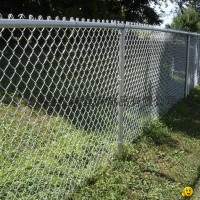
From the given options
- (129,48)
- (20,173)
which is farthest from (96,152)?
(129,48)

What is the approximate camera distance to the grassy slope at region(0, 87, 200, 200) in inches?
125

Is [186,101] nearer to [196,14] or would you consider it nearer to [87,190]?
[87,190]

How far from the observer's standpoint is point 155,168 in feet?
13.0

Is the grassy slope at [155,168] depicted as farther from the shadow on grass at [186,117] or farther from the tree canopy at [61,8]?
the tree canopy at [61,8]

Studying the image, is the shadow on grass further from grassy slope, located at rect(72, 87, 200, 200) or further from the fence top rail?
the fence top rail

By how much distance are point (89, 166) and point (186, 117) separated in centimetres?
315

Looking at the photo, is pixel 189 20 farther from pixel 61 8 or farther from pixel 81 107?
pixel 81 107

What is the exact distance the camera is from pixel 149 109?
5.33 meters

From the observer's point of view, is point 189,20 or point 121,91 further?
point 189,20

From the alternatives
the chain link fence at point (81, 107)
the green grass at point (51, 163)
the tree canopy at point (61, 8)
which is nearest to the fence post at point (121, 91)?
the chain link fence at point (81, 107)

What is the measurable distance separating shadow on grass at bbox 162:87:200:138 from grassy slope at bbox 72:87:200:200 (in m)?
0.02

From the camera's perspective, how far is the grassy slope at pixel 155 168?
3363mm

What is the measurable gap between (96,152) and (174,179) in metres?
0.92

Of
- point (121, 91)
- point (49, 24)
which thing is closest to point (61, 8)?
point (121, 91)
